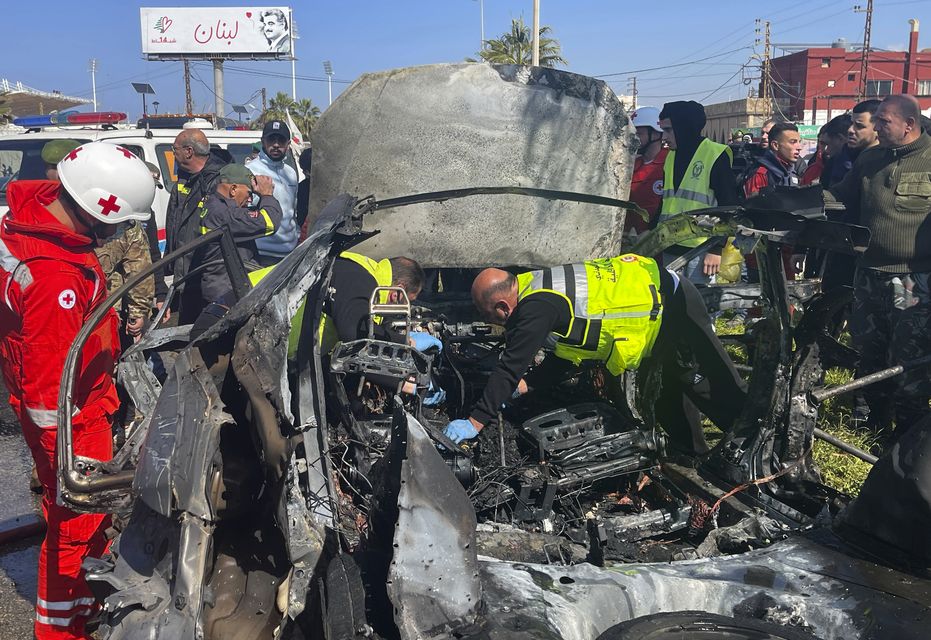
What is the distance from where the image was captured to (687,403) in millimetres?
3986

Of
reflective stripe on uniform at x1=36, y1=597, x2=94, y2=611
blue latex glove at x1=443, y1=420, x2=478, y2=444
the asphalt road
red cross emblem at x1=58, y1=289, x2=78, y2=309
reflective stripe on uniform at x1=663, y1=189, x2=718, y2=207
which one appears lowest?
the asphalt road

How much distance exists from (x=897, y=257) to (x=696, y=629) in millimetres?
3477

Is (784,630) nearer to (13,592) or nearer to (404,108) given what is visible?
(13,592)

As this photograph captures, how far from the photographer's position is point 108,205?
323 centimetres

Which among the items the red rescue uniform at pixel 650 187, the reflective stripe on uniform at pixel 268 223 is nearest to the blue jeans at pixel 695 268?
the red rescue uniform at pixel 650 187

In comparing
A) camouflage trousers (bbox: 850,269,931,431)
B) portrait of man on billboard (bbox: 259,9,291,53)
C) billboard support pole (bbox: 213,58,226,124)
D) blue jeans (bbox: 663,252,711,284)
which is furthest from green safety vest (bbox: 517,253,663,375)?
portrait of man on billboard (bbox: 259,9,291,53)

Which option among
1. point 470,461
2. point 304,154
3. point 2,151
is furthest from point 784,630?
point 2,151

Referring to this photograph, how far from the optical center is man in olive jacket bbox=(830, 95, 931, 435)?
14.9 feet

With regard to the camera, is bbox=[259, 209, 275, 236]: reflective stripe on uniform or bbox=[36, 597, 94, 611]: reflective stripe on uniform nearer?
bbox=[36, 597, 94, 611]: reflective stripe on uniform

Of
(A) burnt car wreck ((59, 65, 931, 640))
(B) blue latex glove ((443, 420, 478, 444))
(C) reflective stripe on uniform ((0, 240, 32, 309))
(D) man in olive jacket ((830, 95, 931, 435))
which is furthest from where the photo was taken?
(D) man in olive jacket ((830, 95, 931, 435))

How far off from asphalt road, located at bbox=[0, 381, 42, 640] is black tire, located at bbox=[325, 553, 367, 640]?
6.37 ft

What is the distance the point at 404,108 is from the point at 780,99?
49.0 metres

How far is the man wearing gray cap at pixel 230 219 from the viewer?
5184 mm

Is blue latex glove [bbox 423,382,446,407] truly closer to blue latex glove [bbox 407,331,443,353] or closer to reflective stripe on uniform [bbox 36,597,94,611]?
blue latex glove [bbox 407,331,443,353]
